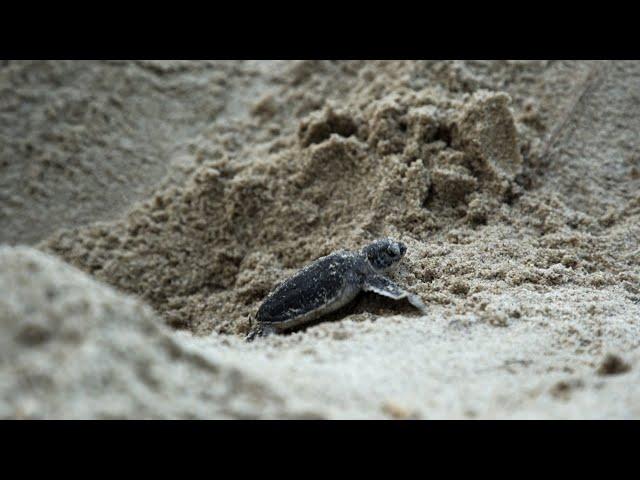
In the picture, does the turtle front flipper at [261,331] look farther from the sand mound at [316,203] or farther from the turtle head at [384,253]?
the turtle head at [384,253]

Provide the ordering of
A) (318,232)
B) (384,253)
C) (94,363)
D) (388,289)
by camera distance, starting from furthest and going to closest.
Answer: (318,232) < (384,253) < (388,289) < (94,363)

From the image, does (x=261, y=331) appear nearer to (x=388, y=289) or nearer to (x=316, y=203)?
(x=388, y=289)

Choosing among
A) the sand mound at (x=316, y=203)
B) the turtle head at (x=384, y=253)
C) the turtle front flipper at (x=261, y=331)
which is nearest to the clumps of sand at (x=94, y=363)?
the turtle front flipper at (x=261, y=331)

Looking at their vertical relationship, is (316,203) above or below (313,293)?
above

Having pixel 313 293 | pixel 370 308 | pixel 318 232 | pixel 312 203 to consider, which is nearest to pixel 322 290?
pixel 313 293

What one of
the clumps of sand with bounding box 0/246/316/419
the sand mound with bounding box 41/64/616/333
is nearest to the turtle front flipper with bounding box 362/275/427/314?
the sand mound with bounding box 41/64/616/333

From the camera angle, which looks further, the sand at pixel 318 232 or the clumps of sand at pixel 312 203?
the clumps of sand at pixel 312 203
